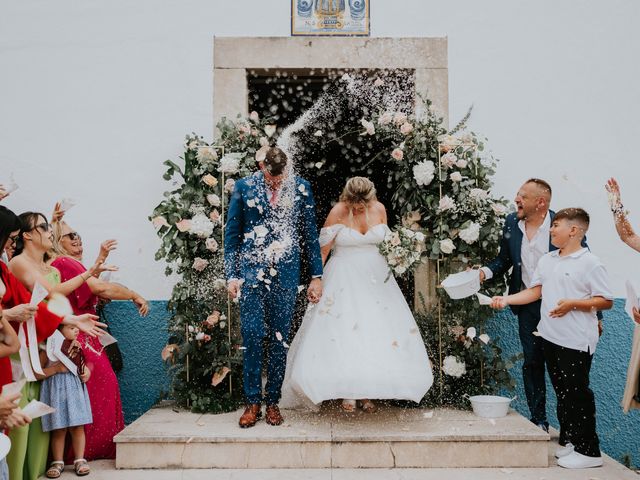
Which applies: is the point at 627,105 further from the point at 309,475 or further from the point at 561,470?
the point at 309,475

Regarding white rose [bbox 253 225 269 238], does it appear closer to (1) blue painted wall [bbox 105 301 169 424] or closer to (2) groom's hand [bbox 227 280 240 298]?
(2) groom's hand [bbox 227 280 240 298]

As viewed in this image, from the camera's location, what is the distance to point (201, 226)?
192 inches

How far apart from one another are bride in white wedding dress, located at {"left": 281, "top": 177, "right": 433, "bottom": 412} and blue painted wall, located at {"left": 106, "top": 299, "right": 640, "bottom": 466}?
1.12m

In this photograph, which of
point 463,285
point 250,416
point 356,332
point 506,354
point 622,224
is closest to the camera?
point 622,224

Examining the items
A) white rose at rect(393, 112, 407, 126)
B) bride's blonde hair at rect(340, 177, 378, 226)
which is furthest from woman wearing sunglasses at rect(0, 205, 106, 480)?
white rose at rect(393, 112, 407, 126)

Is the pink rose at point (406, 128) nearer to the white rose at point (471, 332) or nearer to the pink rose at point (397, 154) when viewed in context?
the pink rose at point (397, 154)

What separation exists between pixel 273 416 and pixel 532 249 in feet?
6.91

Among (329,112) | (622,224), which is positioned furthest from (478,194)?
(329,112)

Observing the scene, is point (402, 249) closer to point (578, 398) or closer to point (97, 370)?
point (578, 398)

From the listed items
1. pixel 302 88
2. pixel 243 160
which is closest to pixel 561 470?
pixel 243 160

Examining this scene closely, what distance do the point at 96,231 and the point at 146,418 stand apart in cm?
162

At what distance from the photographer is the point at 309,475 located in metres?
3.99

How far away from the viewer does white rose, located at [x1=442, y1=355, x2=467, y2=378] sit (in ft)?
16.0

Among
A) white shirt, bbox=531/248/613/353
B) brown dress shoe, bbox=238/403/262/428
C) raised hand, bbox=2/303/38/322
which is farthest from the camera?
brown dress shoe, bbox=238/403/262/428
